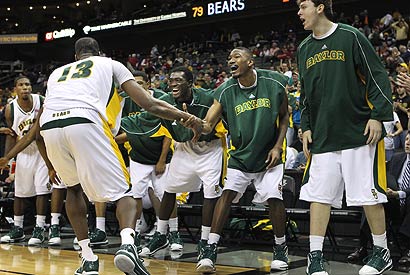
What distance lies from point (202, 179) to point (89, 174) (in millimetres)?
2159

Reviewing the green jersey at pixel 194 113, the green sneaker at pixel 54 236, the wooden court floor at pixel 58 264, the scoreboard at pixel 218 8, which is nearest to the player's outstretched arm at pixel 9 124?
the green sneaker at pixel 54 236

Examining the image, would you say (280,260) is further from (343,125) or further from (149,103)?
(149,103)

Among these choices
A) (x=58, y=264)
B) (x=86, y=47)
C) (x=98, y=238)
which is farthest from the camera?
(x=98, y=238)

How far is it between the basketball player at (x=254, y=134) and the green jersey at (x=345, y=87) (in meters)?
1.02

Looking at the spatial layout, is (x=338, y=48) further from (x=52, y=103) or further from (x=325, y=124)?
(x=52, y=103)

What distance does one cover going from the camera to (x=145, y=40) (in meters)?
31.8

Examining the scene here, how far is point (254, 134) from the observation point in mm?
5633

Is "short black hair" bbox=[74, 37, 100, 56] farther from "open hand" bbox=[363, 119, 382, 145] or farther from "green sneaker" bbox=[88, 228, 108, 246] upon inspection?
"green sneaker" bbox=[88, 228, 108, 246]

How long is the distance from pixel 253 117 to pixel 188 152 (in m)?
1.03

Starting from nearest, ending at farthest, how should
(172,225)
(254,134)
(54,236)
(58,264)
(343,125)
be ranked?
(343,125) → (254,134) → (58,264) → (172,225) → (54,236)

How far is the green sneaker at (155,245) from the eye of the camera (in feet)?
20.8

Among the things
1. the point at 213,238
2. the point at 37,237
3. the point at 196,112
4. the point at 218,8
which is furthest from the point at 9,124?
the point at 218,8

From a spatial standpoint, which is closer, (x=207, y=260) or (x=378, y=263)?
(x=378, y=263)

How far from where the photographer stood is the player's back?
4.39m
